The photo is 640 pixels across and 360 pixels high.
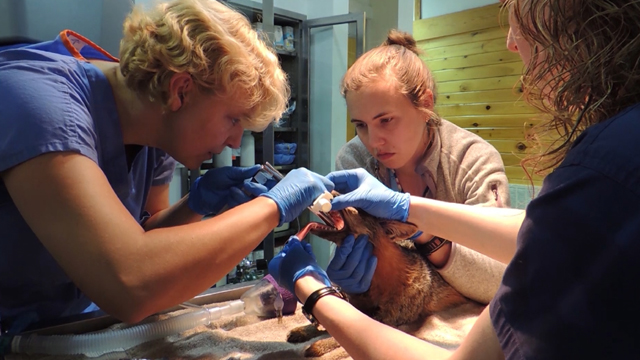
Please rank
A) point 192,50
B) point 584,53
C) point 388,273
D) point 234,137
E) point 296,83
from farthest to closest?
point 296,83 → point 388,273 → point 234,137 → point 192,50 → point 584,53

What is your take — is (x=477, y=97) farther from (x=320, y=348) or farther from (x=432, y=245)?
(x=320, y=348)

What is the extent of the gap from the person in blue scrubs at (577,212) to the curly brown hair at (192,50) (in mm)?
789

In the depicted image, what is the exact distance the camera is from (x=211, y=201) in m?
1.75

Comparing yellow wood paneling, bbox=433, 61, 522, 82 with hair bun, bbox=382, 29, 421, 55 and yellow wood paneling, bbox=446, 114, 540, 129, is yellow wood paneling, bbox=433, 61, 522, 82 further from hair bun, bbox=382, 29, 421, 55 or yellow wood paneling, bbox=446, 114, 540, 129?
hair bun, bbox=382, 29, 421, 55

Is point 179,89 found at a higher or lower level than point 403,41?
lower

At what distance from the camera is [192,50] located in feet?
4.02

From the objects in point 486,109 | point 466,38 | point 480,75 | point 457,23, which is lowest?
point 486,109

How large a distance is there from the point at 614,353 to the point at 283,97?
1.30 m

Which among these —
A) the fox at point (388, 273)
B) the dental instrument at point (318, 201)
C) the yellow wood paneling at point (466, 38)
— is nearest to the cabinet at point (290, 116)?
the yellow wood paneling at point (466, 38)

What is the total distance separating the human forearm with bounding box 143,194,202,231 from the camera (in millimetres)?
1761

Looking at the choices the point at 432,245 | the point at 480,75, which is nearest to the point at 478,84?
the point at 480,75

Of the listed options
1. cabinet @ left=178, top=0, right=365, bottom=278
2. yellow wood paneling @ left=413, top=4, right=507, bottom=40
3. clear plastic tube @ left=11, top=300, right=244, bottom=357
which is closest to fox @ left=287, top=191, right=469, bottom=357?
clear plastic tube @ left=11, top=300, right=244, bottom=357

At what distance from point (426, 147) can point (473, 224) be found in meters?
0.60

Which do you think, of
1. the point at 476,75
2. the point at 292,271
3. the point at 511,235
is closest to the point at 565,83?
the point at 511,235
